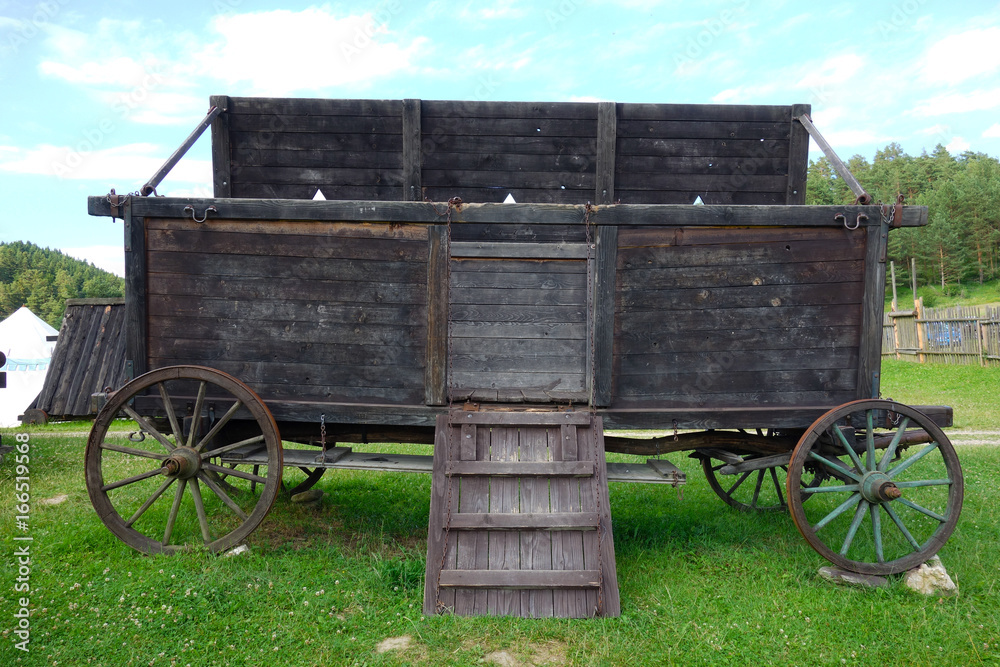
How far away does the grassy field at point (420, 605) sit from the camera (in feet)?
11.5

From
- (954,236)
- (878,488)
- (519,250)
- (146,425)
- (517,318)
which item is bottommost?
(878,488)

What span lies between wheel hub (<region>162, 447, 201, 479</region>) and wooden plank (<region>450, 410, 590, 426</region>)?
2.08 metres

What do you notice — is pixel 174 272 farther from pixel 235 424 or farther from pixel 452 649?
pixel 452 649

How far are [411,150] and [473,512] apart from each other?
3599mm

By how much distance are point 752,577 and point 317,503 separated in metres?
4.14

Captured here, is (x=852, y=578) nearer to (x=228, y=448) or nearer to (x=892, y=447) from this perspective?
(x=892, y=447)

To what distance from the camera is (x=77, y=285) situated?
48156 mm

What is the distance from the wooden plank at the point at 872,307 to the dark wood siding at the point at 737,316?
53mm

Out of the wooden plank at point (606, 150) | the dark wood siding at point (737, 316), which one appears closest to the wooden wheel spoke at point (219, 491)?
the dark wood siding at point (737, 316)

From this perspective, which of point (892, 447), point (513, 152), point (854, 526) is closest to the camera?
point (854, 526)

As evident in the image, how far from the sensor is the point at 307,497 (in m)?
6.15

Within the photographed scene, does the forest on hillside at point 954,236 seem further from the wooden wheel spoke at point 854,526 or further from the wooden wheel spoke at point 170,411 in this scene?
the wooden wheel spoke at point 170,411

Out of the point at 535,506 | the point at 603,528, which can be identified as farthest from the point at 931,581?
the point at 535,506

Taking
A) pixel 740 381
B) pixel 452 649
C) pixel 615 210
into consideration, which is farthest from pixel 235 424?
pixel 740 381
